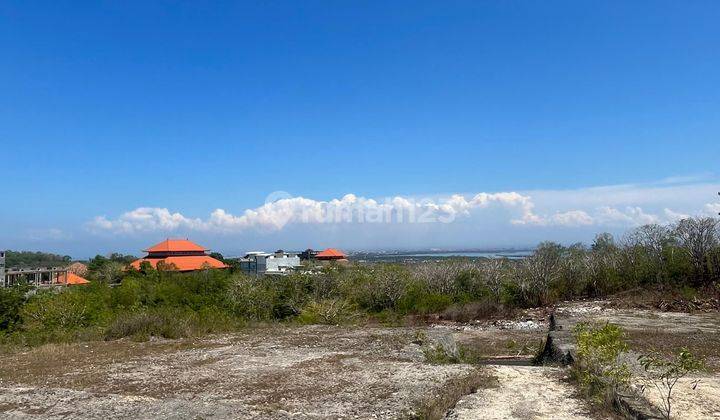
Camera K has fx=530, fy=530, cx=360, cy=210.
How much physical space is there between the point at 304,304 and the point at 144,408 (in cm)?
1346

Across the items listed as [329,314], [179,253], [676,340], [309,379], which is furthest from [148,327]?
[179,253]

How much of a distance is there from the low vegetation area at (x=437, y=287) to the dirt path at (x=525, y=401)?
931cm

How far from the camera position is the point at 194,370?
773cm

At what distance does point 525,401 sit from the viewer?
215 inches

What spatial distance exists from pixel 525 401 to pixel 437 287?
1484cm

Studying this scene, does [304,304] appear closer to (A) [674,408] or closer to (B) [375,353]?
(B) [375,353]

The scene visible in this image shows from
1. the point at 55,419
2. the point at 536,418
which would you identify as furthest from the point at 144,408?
the point at 536,418

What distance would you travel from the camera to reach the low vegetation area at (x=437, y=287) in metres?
16.6

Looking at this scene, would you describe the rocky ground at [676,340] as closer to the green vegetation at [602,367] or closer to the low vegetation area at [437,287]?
the green vegetation at [602,367]

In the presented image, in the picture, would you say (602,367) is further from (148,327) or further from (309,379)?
(148,327)

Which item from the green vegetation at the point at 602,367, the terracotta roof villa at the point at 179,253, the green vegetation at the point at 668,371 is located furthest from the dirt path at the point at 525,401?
the terracotta roof villa at the point at 179,253

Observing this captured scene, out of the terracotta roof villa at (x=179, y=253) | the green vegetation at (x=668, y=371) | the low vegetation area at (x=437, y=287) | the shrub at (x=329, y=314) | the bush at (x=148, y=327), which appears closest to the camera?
the green vegetation at (x=668, y=371)

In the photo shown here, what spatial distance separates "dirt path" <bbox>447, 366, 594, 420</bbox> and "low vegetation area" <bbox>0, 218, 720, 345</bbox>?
30.6 feet

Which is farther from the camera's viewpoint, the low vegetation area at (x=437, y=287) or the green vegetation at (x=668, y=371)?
the low vegetation area at (x=437, y=287)
